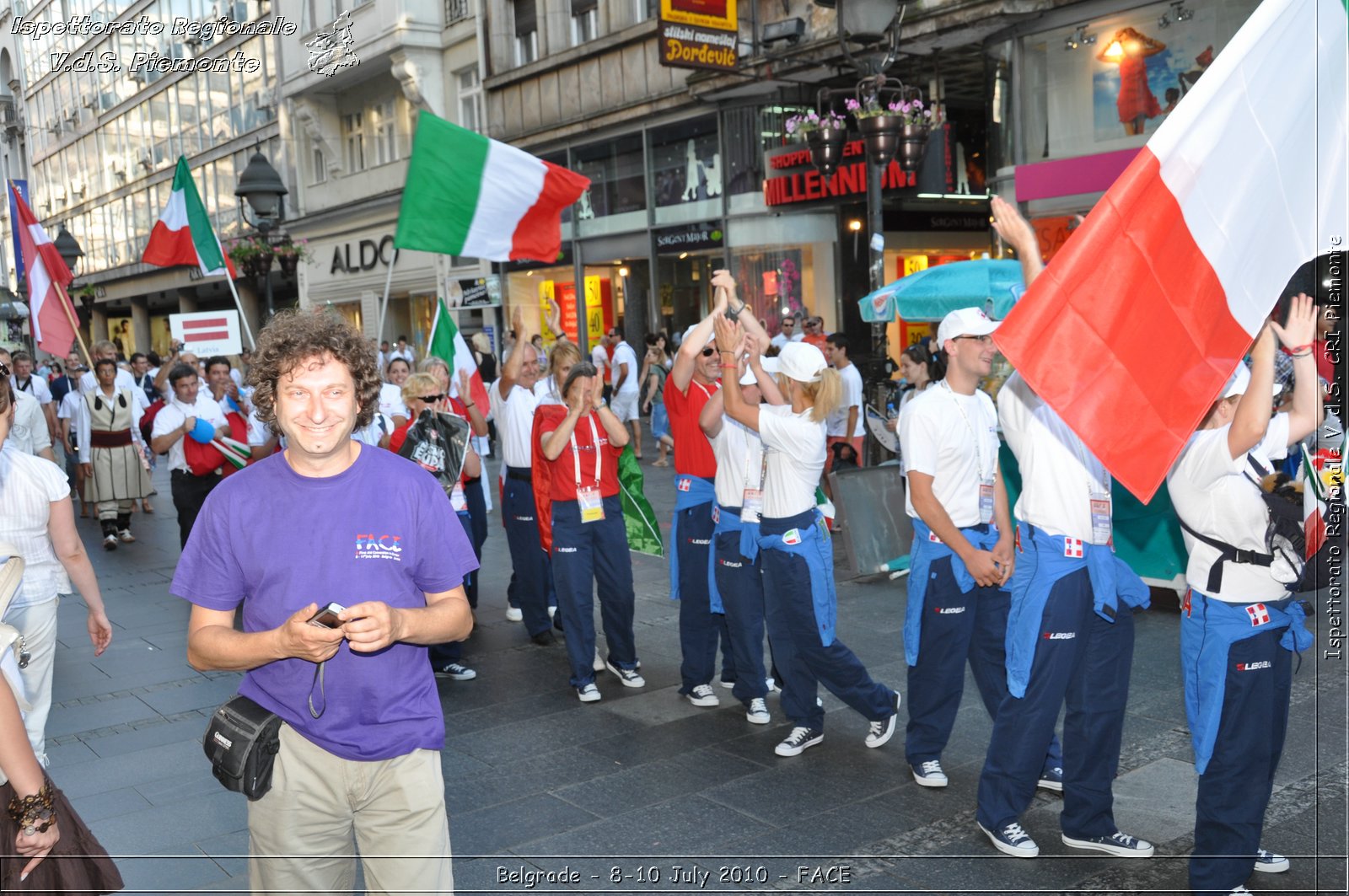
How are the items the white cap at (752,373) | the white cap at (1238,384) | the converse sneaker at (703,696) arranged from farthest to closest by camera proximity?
1. the converse sneaker at (703,696)
2. the white cap at (752,373)
3. the white cap at (1238,384)

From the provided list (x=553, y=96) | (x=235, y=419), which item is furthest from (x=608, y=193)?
(x=235, y=419)

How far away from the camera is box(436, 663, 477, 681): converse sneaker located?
725 cm

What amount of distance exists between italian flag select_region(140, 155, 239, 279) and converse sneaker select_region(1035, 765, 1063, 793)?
908 centimetres

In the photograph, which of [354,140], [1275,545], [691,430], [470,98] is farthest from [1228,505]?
[354,140]

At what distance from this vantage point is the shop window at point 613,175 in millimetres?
24188

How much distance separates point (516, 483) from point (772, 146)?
14729 millimetres

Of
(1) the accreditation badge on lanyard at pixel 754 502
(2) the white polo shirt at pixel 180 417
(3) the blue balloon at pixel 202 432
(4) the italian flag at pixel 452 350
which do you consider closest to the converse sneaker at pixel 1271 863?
(1) the accreditation badge on lanyard at pixel 754 502

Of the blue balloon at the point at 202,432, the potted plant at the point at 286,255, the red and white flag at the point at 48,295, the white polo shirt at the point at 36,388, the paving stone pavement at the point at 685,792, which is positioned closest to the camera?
the paving stone pavement at the point at 685,792

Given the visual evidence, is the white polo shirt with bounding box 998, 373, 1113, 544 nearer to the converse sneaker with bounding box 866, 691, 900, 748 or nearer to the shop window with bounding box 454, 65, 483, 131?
the converse sneaker with bounding box 866, 691, 900, 748

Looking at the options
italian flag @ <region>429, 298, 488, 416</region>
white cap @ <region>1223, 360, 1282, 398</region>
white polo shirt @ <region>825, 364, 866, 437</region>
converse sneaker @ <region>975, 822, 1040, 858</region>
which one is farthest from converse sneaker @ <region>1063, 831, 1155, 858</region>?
white polo shirt @ <region>825, 364, 866, 437</region>

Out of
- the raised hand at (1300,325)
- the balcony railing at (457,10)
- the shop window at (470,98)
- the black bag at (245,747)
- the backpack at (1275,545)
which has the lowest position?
the black bag at (245,747)

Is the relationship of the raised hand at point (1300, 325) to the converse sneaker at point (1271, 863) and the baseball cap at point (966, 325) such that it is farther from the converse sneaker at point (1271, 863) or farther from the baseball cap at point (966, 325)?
the converse sneaker at point (1271, 863)

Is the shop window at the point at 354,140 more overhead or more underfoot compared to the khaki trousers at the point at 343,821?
more overhead

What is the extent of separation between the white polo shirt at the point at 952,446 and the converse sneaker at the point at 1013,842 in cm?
129
